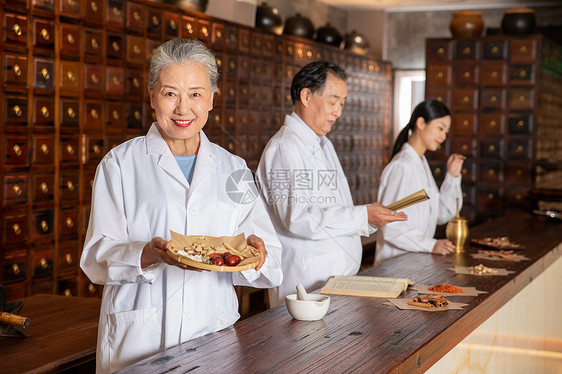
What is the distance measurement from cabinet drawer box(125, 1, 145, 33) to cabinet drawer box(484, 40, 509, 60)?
10.0ft

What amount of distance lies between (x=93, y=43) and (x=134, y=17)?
0.42 meters

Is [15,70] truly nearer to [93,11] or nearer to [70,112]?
[70,112]

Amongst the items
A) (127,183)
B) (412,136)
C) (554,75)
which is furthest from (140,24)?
(554,75)

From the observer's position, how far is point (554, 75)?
6.50 m

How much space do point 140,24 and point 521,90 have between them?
3299 mm

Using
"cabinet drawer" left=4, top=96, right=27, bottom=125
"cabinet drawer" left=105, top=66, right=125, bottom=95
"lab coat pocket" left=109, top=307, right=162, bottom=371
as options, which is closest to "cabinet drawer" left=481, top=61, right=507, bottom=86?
"cabinet drawer" left=105, top=66, right=125, bottom=95

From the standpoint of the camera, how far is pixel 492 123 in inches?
241

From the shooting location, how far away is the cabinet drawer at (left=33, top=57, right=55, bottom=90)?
390cm

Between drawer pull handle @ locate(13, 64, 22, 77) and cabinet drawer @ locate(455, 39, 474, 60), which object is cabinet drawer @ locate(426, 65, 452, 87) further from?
drawer pull handle @ locate(13, 64, 22, 77)

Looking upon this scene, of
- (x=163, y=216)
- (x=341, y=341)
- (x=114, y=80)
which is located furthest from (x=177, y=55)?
(x=114, y=80)

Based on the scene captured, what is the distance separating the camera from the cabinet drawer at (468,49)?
6109mm

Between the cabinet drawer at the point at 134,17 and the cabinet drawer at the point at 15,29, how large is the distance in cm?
83

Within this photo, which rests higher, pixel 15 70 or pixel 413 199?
pixel 15 70

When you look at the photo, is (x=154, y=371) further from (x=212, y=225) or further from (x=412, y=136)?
(x=412, y=136)
